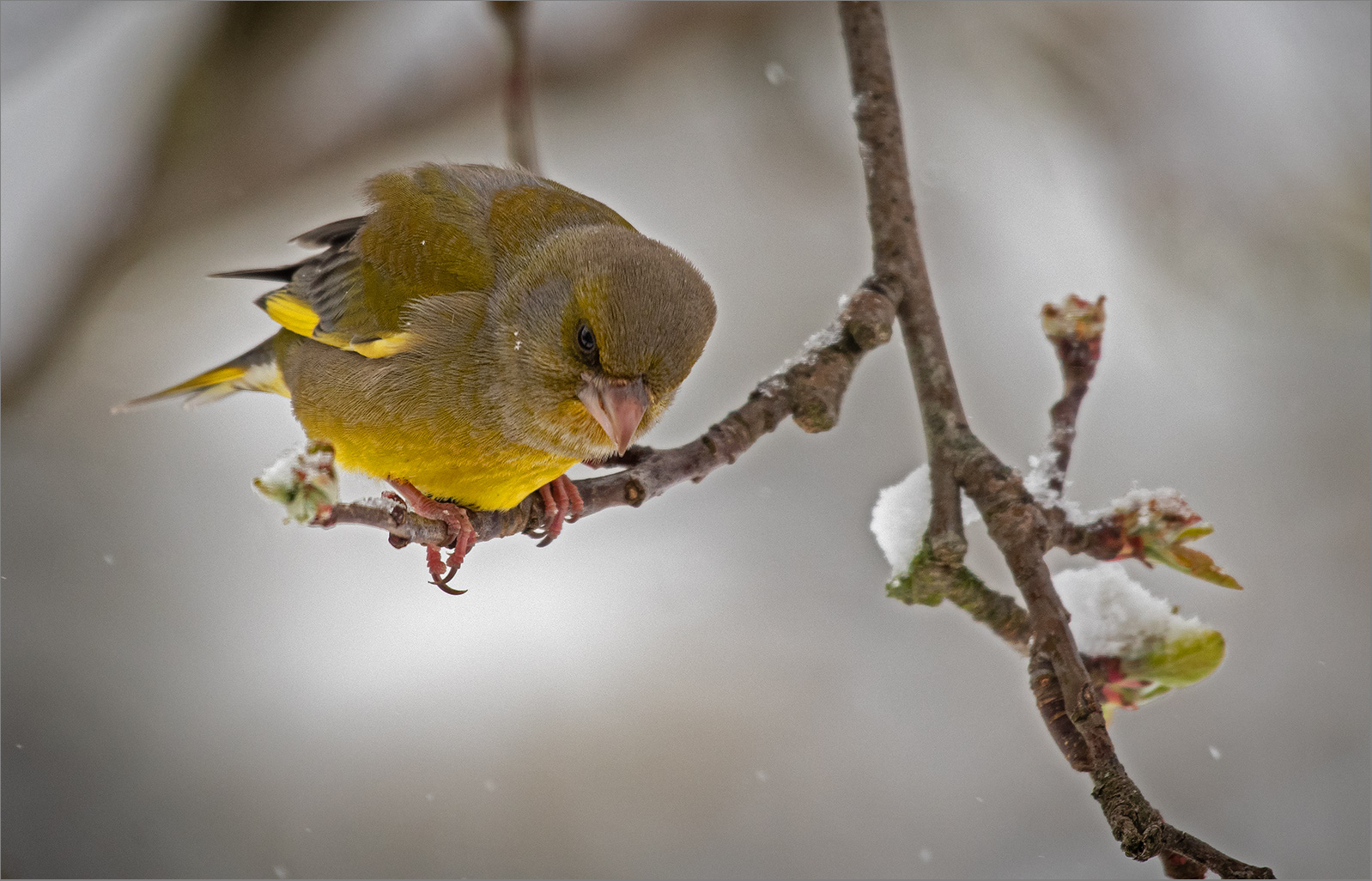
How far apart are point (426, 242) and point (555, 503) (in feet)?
2.47

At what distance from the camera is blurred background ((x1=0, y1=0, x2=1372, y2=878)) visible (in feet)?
12.0

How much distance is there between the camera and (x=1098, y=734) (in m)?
1.49

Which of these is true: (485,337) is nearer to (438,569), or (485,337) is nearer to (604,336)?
(604,336)

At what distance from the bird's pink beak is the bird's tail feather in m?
1.39

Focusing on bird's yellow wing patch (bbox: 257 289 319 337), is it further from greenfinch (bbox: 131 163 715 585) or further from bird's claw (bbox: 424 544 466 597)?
bird's claw (bbox: 424 544 466 597)

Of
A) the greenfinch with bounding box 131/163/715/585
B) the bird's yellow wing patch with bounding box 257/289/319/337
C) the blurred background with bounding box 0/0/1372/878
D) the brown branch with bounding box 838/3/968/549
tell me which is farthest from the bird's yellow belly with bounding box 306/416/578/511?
the blurred background with bounding box 0/0/1372/878

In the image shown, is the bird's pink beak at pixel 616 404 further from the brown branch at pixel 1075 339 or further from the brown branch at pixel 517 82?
the brown branch at pixel 517 82

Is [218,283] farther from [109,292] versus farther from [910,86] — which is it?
[910,86]

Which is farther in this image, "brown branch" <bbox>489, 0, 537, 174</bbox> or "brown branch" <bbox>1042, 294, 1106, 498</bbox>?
"brown branch" <bbox>489, 0, 537, 174</bbox>

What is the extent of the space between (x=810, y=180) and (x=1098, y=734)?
348 centimetres

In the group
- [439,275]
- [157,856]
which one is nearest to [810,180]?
[439,275]

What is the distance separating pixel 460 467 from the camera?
233 centimetres

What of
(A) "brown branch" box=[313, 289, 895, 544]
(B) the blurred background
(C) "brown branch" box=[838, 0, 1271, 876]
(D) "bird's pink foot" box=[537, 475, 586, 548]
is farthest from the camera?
(B) the blurred background

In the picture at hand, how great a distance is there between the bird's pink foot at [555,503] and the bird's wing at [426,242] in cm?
51
